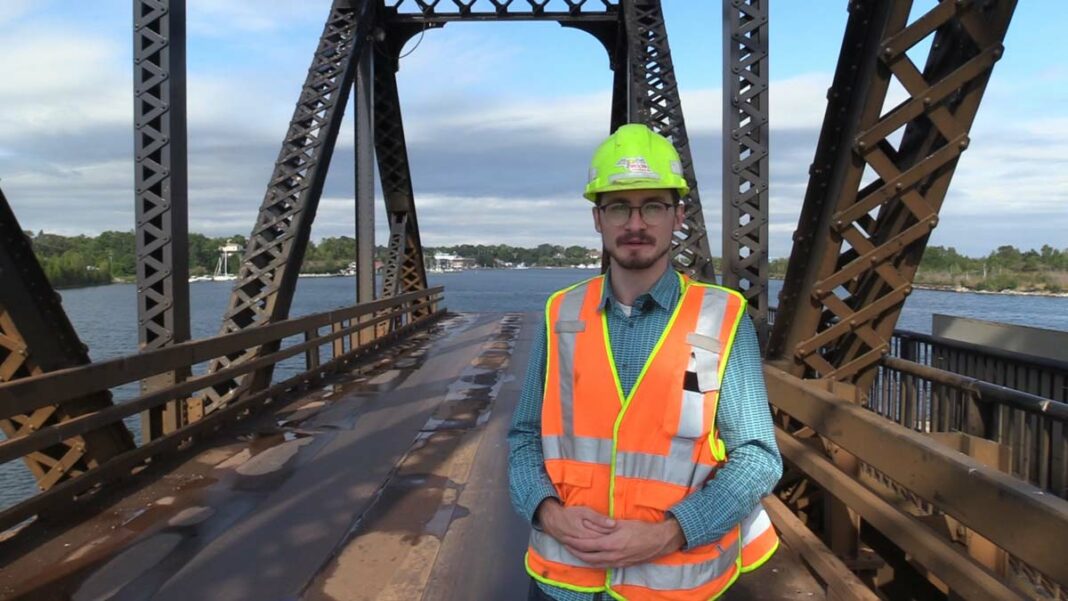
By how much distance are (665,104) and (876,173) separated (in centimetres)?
852

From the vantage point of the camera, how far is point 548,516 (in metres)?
1.99

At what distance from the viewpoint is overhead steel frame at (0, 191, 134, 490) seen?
4.76 meters

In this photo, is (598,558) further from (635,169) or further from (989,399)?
(989,399)

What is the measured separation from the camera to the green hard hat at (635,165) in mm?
2023

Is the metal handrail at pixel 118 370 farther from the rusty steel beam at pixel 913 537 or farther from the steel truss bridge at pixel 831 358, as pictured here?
the rusty steel beam at pixel 913 537

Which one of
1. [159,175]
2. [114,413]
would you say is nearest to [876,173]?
[114,413]

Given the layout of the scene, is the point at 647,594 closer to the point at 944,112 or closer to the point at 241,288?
the point at 944,112

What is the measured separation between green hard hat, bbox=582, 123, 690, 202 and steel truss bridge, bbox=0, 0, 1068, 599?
126 centimetres

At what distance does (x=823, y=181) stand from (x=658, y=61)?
8.93m

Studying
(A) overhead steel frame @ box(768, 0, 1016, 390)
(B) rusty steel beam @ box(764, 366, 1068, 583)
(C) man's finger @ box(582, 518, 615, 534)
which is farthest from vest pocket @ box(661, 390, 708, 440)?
(A) overhead steel frame @ box(768, 0, 1016, 390)

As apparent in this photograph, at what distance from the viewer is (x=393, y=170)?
717 inches

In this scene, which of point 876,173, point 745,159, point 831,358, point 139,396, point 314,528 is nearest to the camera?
point 876,173

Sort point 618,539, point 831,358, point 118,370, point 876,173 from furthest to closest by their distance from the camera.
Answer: point 118,370 → point 831,358 → point 876,173 → point 618,539

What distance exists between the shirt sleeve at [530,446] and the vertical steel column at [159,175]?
5.44 meters
